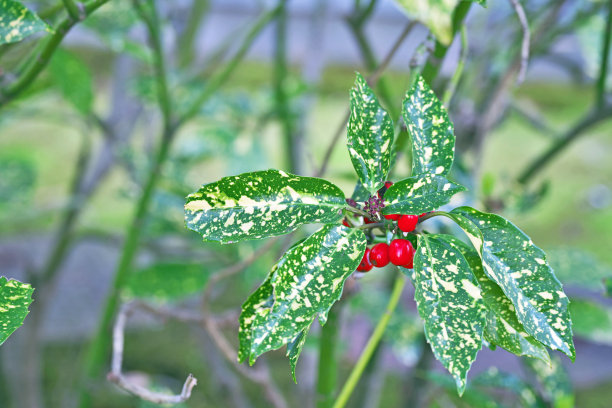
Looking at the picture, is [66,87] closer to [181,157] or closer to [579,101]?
[181,157]

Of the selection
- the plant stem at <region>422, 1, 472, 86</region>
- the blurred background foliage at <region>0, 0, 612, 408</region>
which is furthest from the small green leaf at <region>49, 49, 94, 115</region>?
the plant stem at <region>422, 1, 472, 86</region>

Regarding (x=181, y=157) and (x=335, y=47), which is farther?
(x=335, y=47)

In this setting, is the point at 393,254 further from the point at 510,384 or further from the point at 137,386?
the point at 510,384

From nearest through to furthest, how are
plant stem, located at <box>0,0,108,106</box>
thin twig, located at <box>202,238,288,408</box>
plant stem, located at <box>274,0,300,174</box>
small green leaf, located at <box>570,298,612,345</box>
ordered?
plant stem, located at <box>0,0,108,106</box> → thin twig, located at <box>202,238,288,408</box> → small green leaf, located at <box>570,298,612,345</box> → plant stem, located at <box>274,0,300,174</box>

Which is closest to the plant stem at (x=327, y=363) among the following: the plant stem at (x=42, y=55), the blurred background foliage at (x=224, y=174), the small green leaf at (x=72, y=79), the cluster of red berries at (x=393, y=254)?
the blurred background foliage at (x=224, y=174)

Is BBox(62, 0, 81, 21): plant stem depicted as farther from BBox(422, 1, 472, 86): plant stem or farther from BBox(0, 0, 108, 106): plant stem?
BBox(422, 1, 472, 86): plant stem

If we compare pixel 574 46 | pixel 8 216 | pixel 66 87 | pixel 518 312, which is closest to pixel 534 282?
pixel 518 312
